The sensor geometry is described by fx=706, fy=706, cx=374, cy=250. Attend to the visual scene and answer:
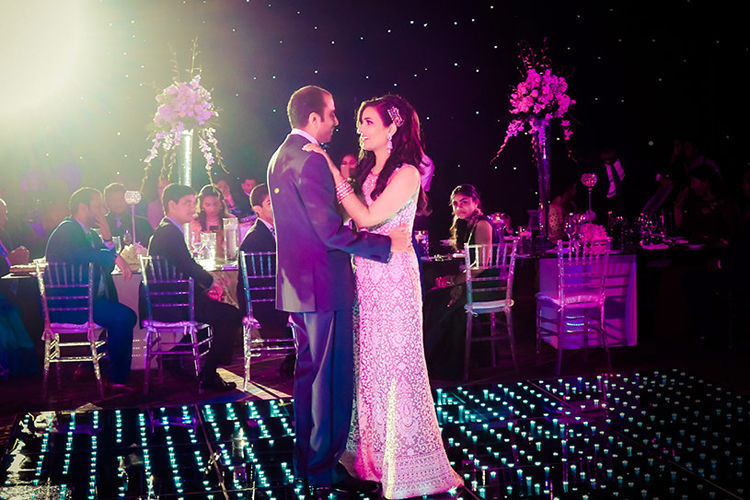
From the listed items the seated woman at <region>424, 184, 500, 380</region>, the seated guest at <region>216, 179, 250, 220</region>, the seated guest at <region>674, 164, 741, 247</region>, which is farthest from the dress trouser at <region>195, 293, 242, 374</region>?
the seated guest at <region>674, 164, 741, 247</region>

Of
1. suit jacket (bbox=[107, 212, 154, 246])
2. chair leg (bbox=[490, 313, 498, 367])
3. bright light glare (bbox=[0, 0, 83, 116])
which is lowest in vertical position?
chair leg (bbox=[490, 313, 498, 367])

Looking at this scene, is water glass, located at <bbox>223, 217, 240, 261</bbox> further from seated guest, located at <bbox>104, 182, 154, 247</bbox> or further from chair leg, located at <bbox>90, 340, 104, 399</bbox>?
chair leg, located at <bbox>90, 340, 104, 399</bbox>

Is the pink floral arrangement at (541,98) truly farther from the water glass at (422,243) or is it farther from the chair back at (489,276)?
Result: the chair back at (489,276)

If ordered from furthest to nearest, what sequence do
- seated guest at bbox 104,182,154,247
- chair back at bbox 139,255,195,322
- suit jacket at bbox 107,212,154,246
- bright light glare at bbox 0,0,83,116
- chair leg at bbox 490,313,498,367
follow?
bright light glare at bbox 0,0,83,116 < suit jacket at bbox 107,212,154,246 < seated guest at bbox 104,182,154,247 < chair leg at bbox 490,313,498,367 < chair back at bbox 139,255,195,322

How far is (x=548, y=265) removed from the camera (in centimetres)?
594

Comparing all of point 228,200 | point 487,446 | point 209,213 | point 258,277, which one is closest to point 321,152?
point 487,446

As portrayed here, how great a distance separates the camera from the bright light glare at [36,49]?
341 inches

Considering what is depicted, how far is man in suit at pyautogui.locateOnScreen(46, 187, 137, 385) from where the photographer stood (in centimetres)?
488

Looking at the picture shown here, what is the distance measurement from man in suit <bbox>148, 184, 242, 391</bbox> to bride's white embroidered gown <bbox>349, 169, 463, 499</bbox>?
88.6 inches

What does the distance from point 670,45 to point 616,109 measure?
1.12m

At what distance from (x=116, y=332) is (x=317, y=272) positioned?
278 centimetres

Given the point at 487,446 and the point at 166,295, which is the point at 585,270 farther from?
the point at 166,295

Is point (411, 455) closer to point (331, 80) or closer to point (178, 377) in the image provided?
point (178, 377)

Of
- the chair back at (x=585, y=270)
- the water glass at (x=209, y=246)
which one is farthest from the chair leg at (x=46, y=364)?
the chair back at (x=585, y=270)
